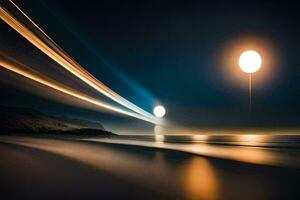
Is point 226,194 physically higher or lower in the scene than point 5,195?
higher

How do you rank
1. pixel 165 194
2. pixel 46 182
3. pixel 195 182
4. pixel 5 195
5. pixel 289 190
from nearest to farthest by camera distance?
1. pixel 5 195
2. pixel 165 194
3. pixel 289 190
4. pixel 46 182
5. pixel 195 182

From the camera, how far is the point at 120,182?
6.85m

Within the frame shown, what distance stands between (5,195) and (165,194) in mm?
2722

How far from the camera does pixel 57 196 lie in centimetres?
504

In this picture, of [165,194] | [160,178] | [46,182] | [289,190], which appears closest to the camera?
[165,194]

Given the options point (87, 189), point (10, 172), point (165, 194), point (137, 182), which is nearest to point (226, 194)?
point (165, 194)

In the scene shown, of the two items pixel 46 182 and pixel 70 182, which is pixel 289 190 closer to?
pixel 70 182

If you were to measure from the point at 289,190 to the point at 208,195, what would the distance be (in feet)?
5.76

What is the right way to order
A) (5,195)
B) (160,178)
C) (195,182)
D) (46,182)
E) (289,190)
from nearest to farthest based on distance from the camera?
(5,195) < (289,190) < (46,182) < (195,182) < (160,178)

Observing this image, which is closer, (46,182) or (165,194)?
(165,194)

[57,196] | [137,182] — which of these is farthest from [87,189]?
[137,182]

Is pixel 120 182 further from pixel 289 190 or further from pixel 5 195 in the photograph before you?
pixel 289 190

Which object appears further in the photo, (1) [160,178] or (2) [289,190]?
(1) [160,178]

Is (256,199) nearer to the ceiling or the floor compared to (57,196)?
nearer to the ceiling
